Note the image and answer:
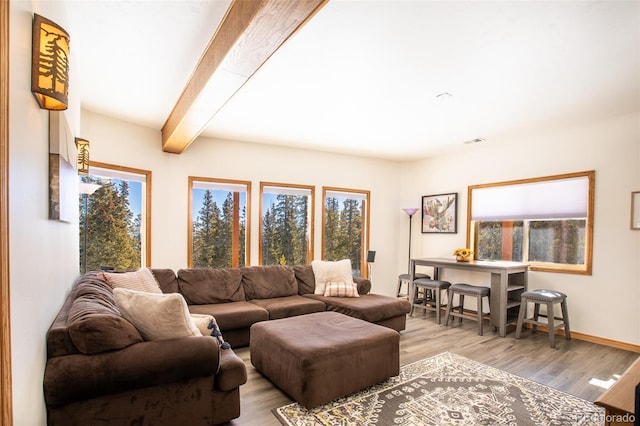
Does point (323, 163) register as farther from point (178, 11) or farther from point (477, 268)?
point (178, 11)

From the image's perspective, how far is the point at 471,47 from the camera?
231 cm

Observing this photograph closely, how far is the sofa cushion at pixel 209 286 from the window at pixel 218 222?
0.69 meters

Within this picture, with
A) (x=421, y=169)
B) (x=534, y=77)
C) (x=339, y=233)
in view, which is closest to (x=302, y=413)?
(x=534, y=77)

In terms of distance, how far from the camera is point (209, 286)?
12.8 ft

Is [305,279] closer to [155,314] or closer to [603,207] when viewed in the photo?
[155,314]

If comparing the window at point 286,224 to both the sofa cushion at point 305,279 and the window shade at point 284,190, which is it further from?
the sofa cushion at point 305,279

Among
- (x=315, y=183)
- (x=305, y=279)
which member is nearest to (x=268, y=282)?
(x=305, y=279)

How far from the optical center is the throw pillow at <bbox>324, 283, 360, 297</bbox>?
14.0 ft

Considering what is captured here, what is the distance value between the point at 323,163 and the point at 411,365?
3514 mm

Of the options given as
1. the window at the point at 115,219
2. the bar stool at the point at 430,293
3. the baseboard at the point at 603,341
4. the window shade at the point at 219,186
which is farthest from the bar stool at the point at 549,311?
the window at the point at 115,219

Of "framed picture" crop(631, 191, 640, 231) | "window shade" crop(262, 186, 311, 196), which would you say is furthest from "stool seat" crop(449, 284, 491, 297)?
"window shade" crop(262, 186, 311, 196)

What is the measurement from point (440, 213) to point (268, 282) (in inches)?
126

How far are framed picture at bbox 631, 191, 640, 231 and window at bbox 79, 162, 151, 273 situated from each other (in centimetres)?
565

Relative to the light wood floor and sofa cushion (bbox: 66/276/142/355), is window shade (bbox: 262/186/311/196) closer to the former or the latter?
the light wood floor
